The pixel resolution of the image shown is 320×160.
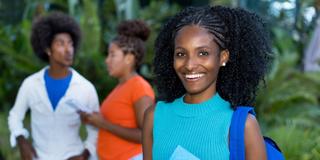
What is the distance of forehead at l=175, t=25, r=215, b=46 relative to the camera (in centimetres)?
251

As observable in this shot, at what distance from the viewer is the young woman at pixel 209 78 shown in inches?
98.1

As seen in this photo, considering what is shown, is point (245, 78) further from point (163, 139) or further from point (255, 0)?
point (255, 0)

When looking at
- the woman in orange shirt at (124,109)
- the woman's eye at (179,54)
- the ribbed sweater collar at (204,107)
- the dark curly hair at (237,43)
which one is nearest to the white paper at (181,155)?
the ribbed sweater collar at (204,107)

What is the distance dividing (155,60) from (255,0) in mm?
8330

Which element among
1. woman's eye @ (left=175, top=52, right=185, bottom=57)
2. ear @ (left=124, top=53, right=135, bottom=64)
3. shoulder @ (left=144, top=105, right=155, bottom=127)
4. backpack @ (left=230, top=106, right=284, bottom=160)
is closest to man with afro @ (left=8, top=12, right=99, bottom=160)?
ear @ (left=124, top=53, right=135, bottom=64)

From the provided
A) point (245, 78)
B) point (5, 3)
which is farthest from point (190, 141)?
point (5, 3)

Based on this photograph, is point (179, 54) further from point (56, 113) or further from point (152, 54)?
point (152, 54)

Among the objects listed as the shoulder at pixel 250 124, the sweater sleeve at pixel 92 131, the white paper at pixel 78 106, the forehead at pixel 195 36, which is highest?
the forehead at pixel 195 36

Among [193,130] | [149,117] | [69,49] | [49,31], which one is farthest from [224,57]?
[49,31]

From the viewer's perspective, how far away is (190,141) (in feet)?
8.25

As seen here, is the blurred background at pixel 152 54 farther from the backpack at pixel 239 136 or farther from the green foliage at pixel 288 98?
the backpack at pixel 239 136

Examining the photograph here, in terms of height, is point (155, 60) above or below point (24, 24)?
above

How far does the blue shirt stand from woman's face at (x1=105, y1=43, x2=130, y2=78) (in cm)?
34

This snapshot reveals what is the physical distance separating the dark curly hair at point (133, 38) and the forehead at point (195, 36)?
5.33 ft
